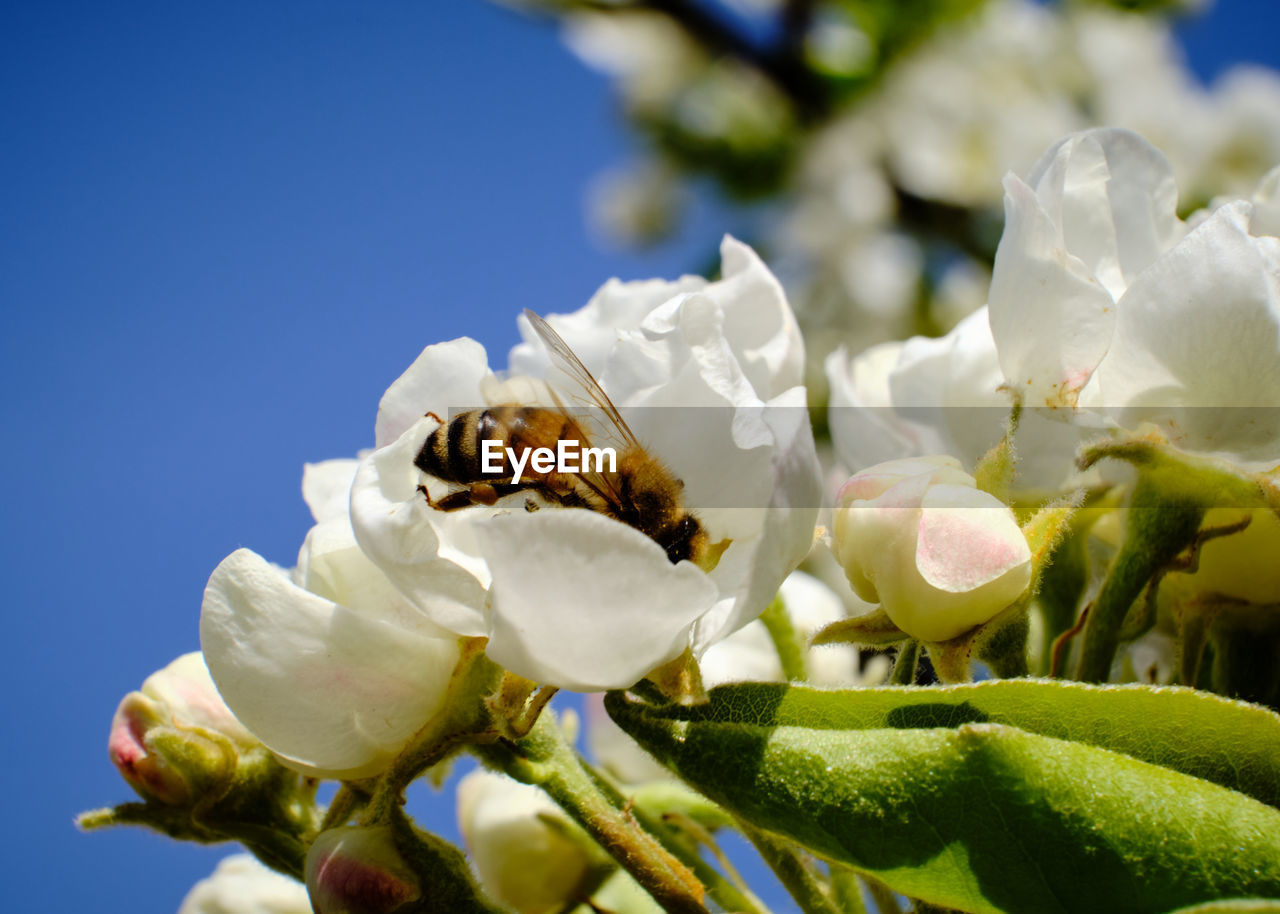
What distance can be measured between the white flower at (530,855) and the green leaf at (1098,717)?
0.36 meters

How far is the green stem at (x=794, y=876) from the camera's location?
61 centimetres

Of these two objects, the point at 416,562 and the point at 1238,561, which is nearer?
the point at 416,562

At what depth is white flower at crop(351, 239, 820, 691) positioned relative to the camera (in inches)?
18.8

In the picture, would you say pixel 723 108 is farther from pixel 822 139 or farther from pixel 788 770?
pixel 788 770

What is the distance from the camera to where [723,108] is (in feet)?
12.6

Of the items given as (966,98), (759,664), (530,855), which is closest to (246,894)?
(530,855)

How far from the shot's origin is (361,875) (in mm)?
518

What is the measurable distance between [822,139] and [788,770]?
3.17 metres

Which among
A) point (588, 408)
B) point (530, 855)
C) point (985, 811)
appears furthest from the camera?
point (530, 855)

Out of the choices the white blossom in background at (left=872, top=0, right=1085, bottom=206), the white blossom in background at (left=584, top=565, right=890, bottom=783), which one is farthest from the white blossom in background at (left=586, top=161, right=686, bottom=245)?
the white blossom in background at (left=584, top=565, right=890, bottom=783)

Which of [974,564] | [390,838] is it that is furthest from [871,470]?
[390,838]

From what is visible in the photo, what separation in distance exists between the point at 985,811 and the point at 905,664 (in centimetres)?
19

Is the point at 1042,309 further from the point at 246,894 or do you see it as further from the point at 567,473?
the point at 246,894

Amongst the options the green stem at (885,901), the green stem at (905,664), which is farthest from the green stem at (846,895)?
the green stem at (905,664)
